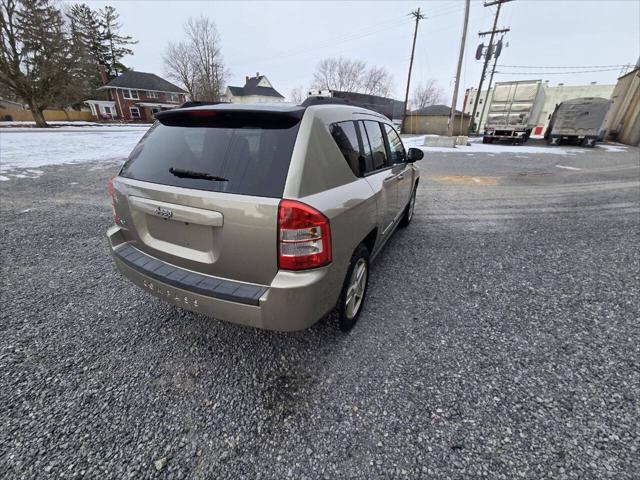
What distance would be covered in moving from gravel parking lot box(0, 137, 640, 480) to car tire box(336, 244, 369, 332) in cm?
15

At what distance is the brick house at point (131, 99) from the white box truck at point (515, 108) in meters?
43.5

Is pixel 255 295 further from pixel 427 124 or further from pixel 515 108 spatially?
pixel 427 124

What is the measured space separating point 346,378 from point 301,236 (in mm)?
1114

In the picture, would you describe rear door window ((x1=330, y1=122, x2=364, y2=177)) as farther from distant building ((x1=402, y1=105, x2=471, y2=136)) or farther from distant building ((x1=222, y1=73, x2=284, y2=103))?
distant building ((x1=222, y1=73, x2=284, y2=103))

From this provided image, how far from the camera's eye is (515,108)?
18.6 m

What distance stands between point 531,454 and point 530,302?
173cm

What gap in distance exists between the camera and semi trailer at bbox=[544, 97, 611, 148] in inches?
688

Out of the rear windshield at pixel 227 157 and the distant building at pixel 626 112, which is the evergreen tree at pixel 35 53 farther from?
the distant building at pixel 626 112

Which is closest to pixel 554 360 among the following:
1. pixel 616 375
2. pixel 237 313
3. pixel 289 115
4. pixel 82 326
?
pixel 616 375

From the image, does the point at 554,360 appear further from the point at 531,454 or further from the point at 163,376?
the point at 163,376

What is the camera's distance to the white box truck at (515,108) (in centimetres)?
1809

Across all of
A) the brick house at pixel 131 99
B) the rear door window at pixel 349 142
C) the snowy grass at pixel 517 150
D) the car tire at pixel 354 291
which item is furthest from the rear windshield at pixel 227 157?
the brick house at pixel 131 99

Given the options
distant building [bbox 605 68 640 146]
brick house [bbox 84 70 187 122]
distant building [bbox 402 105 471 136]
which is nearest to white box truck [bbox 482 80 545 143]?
distant building [bbox 605 68 640 146]

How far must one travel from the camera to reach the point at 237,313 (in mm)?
1769
